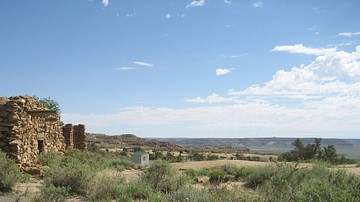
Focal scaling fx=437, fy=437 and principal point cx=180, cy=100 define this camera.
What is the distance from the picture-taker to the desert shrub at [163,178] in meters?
14.3

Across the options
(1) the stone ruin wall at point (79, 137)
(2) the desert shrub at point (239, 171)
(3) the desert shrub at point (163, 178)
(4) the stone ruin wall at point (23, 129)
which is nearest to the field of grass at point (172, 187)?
(3) the desert shrub at point (163, 178)

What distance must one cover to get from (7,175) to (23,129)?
17.7 feet

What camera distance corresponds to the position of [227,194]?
30.6 feet

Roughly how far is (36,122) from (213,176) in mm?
9262

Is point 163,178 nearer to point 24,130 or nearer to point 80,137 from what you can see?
point 24,130

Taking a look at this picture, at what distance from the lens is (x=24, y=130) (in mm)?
18859

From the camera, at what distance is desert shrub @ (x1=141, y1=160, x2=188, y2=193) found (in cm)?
1427

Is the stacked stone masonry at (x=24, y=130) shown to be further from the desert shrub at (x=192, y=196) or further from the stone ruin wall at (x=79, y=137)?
the desert shrub at (x=192, y=196)

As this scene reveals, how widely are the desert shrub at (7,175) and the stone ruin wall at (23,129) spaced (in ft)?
9.13

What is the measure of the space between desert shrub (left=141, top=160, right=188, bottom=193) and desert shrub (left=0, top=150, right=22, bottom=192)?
4.12 metres

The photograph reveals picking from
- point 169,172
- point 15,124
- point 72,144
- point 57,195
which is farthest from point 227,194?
point 72,144

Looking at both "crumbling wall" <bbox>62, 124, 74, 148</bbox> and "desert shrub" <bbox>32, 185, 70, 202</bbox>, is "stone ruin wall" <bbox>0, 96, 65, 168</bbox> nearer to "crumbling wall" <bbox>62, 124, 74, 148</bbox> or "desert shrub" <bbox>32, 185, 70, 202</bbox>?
"crumbling wall" <bbox>62, 124, 74, 148</bbox>

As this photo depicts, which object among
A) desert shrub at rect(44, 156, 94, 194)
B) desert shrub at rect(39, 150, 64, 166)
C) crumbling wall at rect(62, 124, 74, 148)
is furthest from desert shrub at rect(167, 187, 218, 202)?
crumbling wall at rect(62, 124, 74, 148)

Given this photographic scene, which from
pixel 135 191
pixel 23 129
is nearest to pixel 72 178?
pixel 135 191
